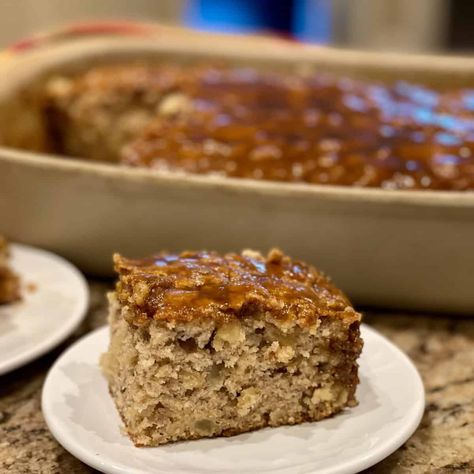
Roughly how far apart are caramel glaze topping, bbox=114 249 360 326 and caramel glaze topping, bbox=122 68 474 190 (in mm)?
631

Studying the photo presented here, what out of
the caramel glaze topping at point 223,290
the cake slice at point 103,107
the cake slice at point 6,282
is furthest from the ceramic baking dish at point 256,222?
the cake slice at point 103,107

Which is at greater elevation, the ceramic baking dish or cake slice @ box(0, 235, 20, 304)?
the ceramic baking dish

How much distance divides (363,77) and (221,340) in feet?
5.74

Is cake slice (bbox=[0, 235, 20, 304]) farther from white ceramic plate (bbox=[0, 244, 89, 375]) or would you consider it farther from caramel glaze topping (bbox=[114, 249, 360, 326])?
caramel glaze topping (bbox=[114, 249, 360, 326])

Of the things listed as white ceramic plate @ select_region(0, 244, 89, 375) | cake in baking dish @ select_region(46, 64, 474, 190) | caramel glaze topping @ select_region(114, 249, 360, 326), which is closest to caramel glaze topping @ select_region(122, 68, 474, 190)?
cake in baking dish @ select_region(46, 64, 474, 190)

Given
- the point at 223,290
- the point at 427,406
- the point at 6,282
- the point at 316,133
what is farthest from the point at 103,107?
the point at 427,406

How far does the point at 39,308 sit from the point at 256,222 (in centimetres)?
52

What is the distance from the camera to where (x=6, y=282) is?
1761 millimetres

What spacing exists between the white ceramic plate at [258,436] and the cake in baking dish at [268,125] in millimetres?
705

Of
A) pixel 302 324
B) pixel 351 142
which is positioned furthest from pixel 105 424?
pixel 351 142

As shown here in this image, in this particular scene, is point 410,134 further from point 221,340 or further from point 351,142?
point 221,340

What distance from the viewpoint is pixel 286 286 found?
53.0 inches

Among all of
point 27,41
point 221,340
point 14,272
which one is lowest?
point 14,272

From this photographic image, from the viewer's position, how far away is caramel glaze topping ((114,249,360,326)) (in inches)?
49.0
